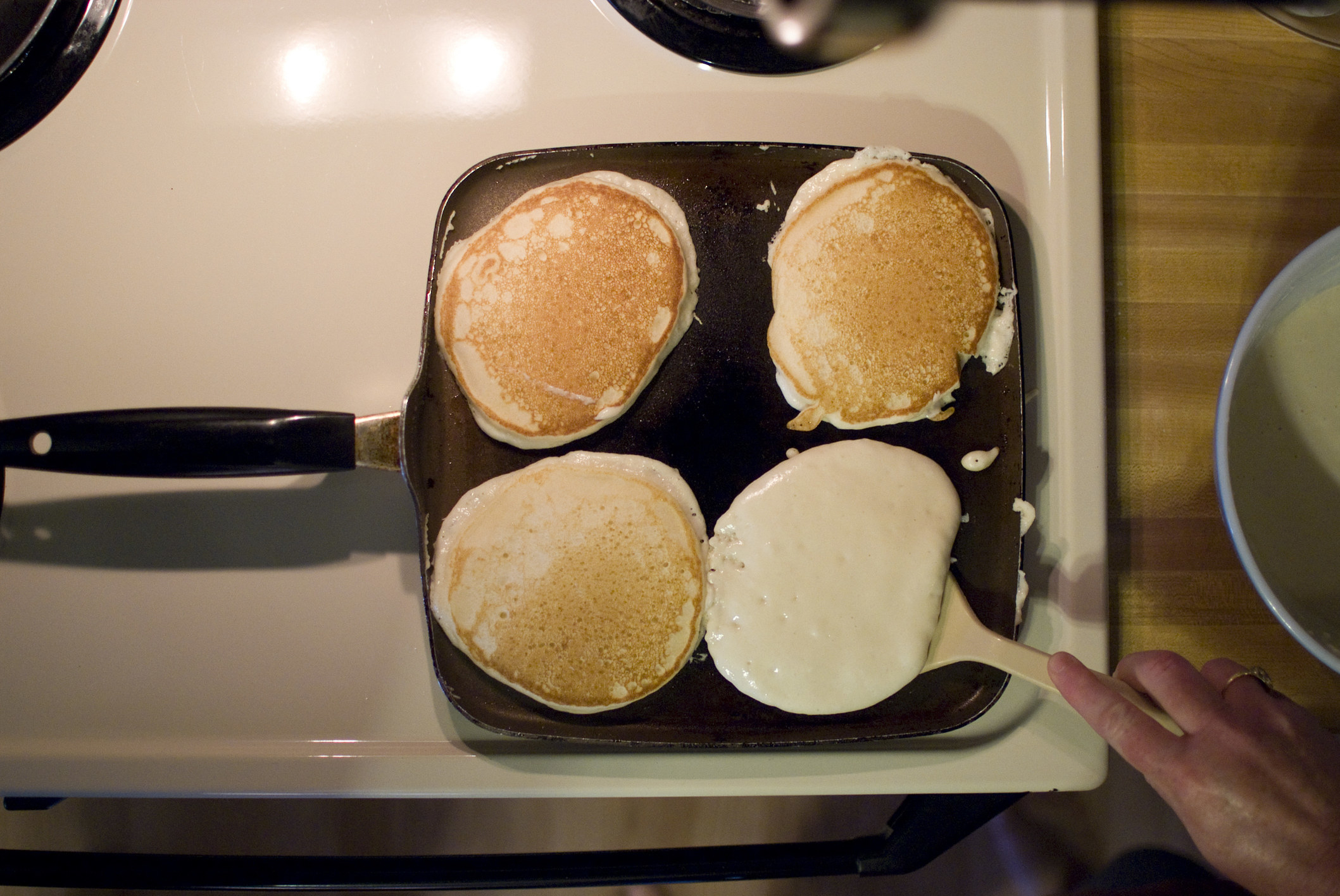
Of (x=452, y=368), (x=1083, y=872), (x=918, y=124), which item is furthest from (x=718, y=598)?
(x=1083, y=872)

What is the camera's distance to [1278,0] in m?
1.05

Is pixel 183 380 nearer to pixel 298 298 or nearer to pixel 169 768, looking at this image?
pixel 298 298

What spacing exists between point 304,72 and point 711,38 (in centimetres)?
63

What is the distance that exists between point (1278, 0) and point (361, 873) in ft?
5.76

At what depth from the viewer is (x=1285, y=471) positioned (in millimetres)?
1016

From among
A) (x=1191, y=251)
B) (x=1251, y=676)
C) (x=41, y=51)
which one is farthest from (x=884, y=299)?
(x=41, y=51)

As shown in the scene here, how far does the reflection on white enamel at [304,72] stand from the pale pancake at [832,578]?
0.91m

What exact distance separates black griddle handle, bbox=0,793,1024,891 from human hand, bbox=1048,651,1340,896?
33cm

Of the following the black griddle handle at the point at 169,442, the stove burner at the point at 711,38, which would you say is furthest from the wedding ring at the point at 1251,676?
the black griddle handle at the point at 169,442

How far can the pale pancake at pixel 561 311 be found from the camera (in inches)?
43.4

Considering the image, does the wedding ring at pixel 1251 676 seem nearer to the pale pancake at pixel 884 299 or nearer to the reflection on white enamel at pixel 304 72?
the pale pancake at pixel 884 299

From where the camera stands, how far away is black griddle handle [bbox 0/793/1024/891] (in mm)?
1191

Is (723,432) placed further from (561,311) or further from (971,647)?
(971,647)

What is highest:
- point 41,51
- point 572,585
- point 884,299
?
point 41,51
